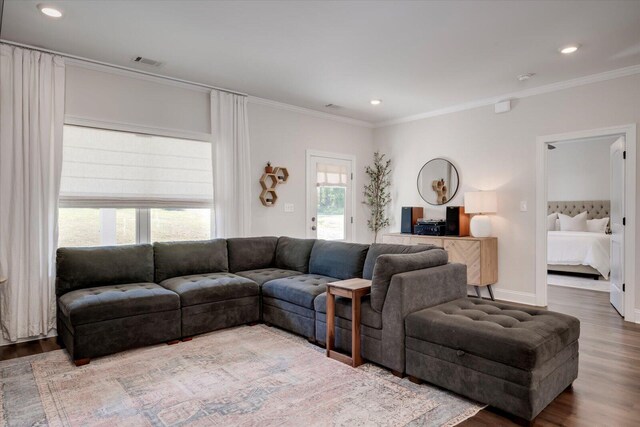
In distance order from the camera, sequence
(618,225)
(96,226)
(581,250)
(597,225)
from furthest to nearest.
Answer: (597,225)
(581,250)
(618,225)
(96,226)

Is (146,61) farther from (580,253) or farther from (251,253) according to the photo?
(580,253)

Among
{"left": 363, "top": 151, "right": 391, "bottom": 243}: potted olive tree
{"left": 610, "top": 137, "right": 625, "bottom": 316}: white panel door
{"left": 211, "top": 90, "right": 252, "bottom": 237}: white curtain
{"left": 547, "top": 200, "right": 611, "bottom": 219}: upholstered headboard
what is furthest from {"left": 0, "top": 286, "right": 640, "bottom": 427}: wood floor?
{"left": 547, "top": 200, "right": 611, "bottom": 219}: upholstered headboard

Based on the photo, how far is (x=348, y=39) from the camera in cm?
332

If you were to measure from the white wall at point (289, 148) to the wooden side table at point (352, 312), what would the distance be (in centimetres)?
233

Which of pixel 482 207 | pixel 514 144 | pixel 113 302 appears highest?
pixel 514 144

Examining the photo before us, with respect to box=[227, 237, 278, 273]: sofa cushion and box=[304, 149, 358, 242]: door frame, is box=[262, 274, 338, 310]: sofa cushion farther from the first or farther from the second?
box=[304, 149, 358, 242]: door frame

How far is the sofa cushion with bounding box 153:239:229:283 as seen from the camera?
3.96 metres

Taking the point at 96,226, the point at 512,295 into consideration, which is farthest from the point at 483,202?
the point at 96,226

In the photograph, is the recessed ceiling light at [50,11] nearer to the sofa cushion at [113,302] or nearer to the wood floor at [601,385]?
the sofa cushion at [113,302]

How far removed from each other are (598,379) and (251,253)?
11.3 ft

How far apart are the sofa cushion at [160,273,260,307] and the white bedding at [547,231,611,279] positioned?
5.85 meters

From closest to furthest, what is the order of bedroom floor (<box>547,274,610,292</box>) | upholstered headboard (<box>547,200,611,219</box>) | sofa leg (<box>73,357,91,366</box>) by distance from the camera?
sofa leg (<box>73,357,91,366</box>)
bedroom floor (<box>547,274,610,292</box>)
upholstered headboard (<box>547,200,611,219</box>)

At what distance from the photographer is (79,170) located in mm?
3807

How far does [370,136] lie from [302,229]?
2197 millimetres
